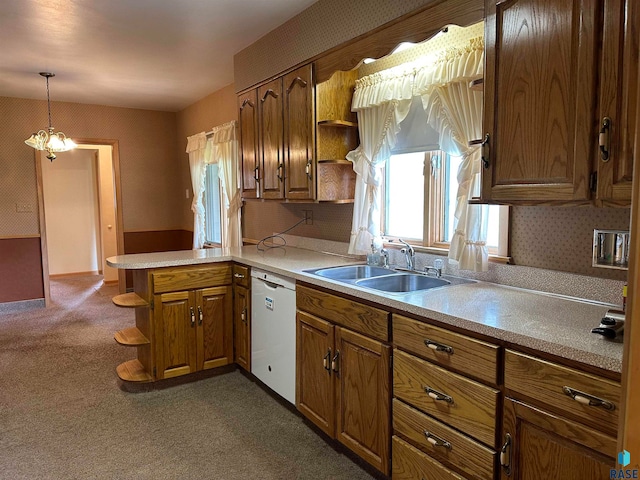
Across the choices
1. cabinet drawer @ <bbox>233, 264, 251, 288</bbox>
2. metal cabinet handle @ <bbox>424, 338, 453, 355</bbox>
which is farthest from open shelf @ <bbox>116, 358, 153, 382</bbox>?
metal cabinet handle @ <bbox>424, 338, 453, 355</bbox>

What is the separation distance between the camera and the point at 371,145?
2.82 m

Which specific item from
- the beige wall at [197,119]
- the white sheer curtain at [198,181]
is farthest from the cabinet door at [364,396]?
the white sheer curtain at [198,181]

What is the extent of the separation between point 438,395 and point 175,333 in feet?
6.58

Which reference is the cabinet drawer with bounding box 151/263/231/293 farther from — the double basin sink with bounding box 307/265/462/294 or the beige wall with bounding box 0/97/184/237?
the beige wall with bounding box 0/97/184/237

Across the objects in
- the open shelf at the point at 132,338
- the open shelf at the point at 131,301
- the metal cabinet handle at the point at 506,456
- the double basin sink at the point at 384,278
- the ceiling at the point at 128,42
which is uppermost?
the ceiling at the point at 128,42

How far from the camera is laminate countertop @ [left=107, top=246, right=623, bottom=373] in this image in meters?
1.32

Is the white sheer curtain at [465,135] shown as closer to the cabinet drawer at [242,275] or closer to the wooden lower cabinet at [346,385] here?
the wooden lower cabinet at [346,385]

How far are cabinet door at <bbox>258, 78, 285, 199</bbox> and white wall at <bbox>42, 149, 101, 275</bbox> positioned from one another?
510cm

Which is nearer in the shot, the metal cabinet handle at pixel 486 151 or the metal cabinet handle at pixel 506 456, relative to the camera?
the metal cabinet handle at pixel 506 456

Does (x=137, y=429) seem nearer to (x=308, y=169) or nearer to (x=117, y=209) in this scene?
(x=308, y=169)

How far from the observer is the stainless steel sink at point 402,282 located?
96.7 inches

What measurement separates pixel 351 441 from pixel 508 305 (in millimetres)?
1020

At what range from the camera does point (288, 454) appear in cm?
238

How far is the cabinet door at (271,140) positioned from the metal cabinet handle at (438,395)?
185 centimetres
